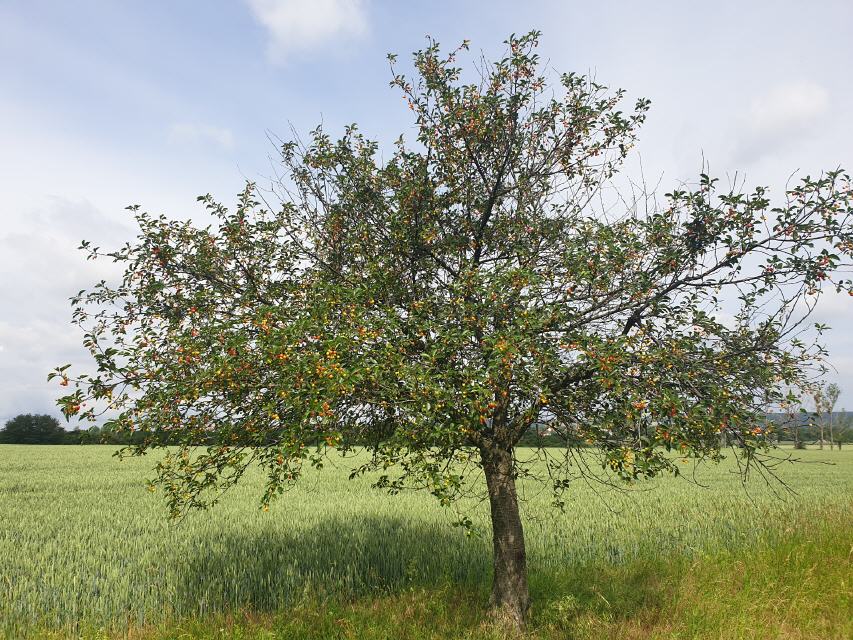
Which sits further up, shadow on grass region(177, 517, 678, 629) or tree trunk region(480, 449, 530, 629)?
tree trunk region(480, 449, 530, 629)

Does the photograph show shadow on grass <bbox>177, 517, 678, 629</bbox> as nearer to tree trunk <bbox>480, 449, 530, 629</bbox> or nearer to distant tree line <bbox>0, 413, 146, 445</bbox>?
tree trunk <bbox>480, 449, 530, 629</bbox>

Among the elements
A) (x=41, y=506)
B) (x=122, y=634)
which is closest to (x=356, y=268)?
(x=122, y=634)

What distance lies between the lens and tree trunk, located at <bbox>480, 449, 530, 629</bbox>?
9.05 metres

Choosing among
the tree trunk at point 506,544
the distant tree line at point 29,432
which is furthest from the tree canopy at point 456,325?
the distant tree line at point 29,432

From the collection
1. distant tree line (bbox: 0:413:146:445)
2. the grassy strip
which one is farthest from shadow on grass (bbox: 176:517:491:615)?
distant tree line (bbox: 0:413:146:445)

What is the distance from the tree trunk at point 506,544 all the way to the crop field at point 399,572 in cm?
58

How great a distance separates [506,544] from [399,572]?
4206 mm

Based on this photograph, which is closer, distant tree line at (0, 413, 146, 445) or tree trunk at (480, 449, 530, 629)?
tree trunk at (480, 449, 530, 629)

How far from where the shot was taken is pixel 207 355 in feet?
21.3

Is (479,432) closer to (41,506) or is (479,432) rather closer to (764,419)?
(764,419)

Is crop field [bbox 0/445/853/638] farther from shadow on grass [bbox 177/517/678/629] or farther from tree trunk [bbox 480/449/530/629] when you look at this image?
tree trunk [bbox 480/449/530/629]

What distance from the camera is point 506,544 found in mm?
9281

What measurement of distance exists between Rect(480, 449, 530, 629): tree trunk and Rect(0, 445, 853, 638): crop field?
58cm

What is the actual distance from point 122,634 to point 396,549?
6.26 meters
